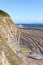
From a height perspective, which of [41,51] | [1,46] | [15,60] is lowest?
[41,51]

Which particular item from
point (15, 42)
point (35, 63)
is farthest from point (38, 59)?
point (15, 42)

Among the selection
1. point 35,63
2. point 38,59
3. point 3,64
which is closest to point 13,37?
point 3,64

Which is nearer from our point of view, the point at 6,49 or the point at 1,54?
the point at 1,54

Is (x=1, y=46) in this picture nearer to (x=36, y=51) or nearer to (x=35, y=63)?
(x=35, y=63)

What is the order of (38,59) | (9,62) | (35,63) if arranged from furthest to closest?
(38,59)
(35,63)
(9,62)

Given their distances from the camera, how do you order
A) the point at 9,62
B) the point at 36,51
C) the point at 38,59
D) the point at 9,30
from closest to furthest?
the point at 9,62, the point at 9,30, the point at 38,59, the point at 36,51

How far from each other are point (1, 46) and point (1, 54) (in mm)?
1309

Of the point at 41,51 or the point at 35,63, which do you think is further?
the point at 41,51

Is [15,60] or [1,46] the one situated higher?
[1,46]

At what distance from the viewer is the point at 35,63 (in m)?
58.4

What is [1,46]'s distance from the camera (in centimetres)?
2741

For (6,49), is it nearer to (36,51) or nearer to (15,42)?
(15,42)

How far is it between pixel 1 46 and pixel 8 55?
1.58m

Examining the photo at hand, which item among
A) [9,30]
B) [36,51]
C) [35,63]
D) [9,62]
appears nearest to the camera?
[9,62]
